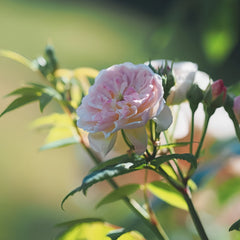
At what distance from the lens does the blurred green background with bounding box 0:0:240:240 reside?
59.9 inches

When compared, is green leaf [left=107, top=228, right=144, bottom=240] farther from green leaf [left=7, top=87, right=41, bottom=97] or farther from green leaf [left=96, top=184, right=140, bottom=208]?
green leaf [left=7, top=87, right=41, bottom=97]

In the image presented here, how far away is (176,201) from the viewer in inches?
18.1

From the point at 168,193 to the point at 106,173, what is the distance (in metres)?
0.10

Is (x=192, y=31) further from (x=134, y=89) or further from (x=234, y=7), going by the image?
(x=134, y=89)

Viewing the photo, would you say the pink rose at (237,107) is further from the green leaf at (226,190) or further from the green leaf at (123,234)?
the green leaf at (226,190)

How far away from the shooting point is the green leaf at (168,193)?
0.45 metres

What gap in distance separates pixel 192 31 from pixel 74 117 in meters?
3.04

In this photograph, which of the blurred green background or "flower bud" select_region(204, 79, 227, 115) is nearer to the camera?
"flower bud" select_region(204, 79, 227, 115)

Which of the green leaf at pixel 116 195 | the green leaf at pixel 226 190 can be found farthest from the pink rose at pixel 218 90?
the green leaf at pixel 226 190

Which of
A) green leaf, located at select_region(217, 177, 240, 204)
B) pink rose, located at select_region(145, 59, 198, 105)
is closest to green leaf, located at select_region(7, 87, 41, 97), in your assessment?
pink rose, located at select_region(145, 59, 198, 105)

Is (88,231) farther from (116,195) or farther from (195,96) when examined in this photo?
(195,96)

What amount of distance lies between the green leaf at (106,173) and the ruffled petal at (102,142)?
0.6 inches

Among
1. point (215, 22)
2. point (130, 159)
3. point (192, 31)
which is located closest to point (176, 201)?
point (130, 159)

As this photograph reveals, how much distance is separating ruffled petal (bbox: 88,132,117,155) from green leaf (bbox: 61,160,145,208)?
15 mm
